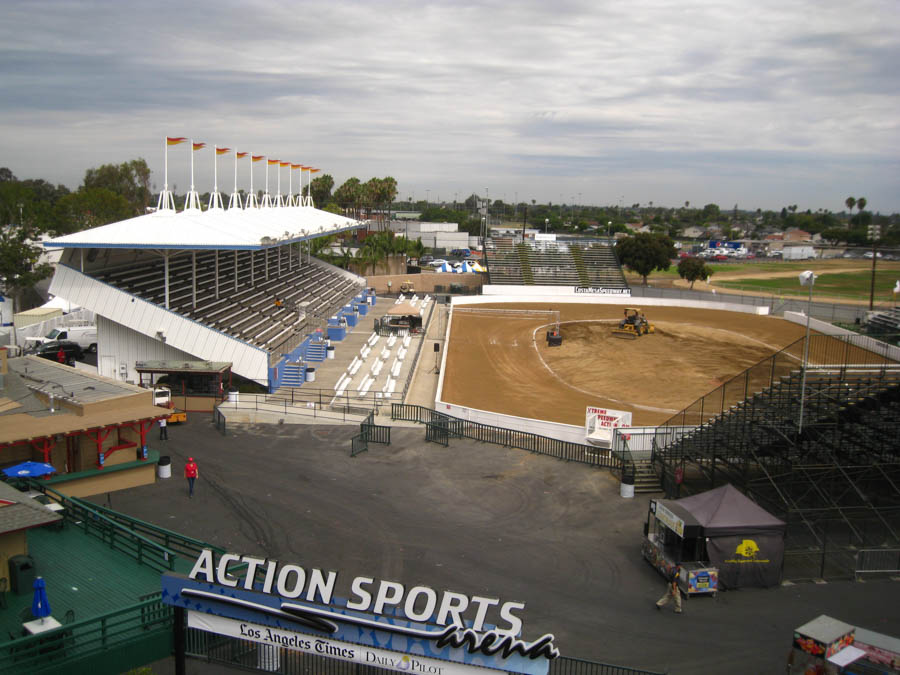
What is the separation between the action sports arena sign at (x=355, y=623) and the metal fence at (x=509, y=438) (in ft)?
53.3

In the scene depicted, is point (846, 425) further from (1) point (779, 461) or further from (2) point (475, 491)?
(2) point (475, 491)

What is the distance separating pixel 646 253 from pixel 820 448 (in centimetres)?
7058

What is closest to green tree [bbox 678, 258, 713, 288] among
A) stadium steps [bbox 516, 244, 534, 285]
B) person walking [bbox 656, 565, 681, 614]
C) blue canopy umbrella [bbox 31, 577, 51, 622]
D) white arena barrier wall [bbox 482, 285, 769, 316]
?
white arena barrier wall [bbox 482, 285, 769, 316]

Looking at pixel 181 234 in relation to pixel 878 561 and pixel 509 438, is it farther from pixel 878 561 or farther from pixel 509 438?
pixel 878 561

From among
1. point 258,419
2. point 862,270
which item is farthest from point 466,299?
point 862,270

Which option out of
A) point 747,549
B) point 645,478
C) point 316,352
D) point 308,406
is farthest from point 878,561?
point 316,352

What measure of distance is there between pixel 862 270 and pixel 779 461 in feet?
361

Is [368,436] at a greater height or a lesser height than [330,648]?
lesser

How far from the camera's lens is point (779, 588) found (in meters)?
18.1

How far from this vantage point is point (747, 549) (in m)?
18.1

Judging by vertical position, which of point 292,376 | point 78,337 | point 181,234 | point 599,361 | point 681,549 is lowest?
point 681,549

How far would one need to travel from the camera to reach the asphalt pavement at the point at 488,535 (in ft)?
51.4

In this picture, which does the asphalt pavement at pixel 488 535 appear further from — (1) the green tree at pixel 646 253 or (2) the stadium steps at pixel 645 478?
(1) the green tree at pixel 646 253

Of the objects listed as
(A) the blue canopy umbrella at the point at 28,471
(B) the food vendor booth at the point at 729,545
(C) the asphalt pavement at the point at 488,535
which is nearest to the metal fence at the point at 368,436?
(C) the asphalt pavement at the point at 488,535
